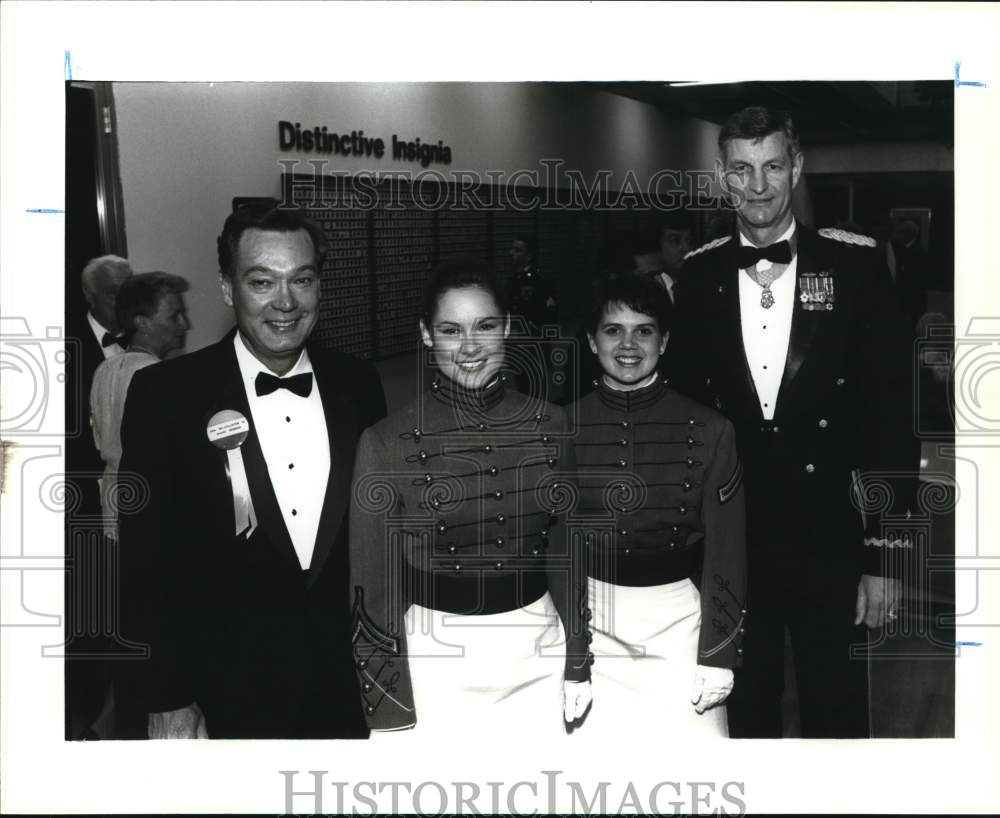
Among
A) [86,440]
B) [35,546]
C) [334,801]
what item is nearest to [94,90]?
[86,440]

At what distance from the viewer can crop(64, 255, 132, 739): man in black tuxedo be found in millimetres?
3775

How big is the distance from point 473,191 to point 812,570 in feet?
4.99

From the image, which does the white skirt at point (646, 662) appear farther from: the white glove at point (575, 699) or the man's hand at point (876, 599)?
the man's hand at point (876, 599)

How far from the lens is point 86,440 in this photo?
3.80 metres

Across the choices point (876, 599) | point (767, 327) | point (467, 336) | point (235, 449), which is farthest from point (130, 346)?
point (876, 599)

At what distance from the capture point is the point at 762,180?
12.2 ft

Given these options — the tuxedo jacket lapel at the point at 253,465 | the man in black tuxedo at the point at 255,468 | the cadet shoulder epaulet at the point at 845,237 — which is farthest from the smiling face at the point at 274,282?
the cadet shoulder epaulet at the point at 845,237

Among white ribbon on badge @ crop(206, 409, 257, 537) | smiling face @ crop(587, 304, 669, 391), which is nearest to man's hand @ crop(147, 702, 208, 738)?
white ribbon on badge @ crop(206, 409, 257, 537)

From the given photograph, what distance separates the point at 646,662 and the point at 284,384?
1357 mm

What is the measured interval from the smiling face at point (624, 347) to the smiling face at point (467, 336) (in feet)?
0.93

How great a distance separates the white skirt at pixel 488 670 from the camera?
3.71m

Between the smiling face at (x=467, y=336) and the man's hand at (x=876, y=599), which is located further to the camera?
the man's hand at (x=876, y=599)

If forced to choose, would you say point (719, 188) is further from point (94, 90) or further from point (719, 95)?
point (94, 90)

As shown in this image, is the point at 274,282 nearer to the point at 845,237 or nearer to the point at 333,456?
the point at 333,456
